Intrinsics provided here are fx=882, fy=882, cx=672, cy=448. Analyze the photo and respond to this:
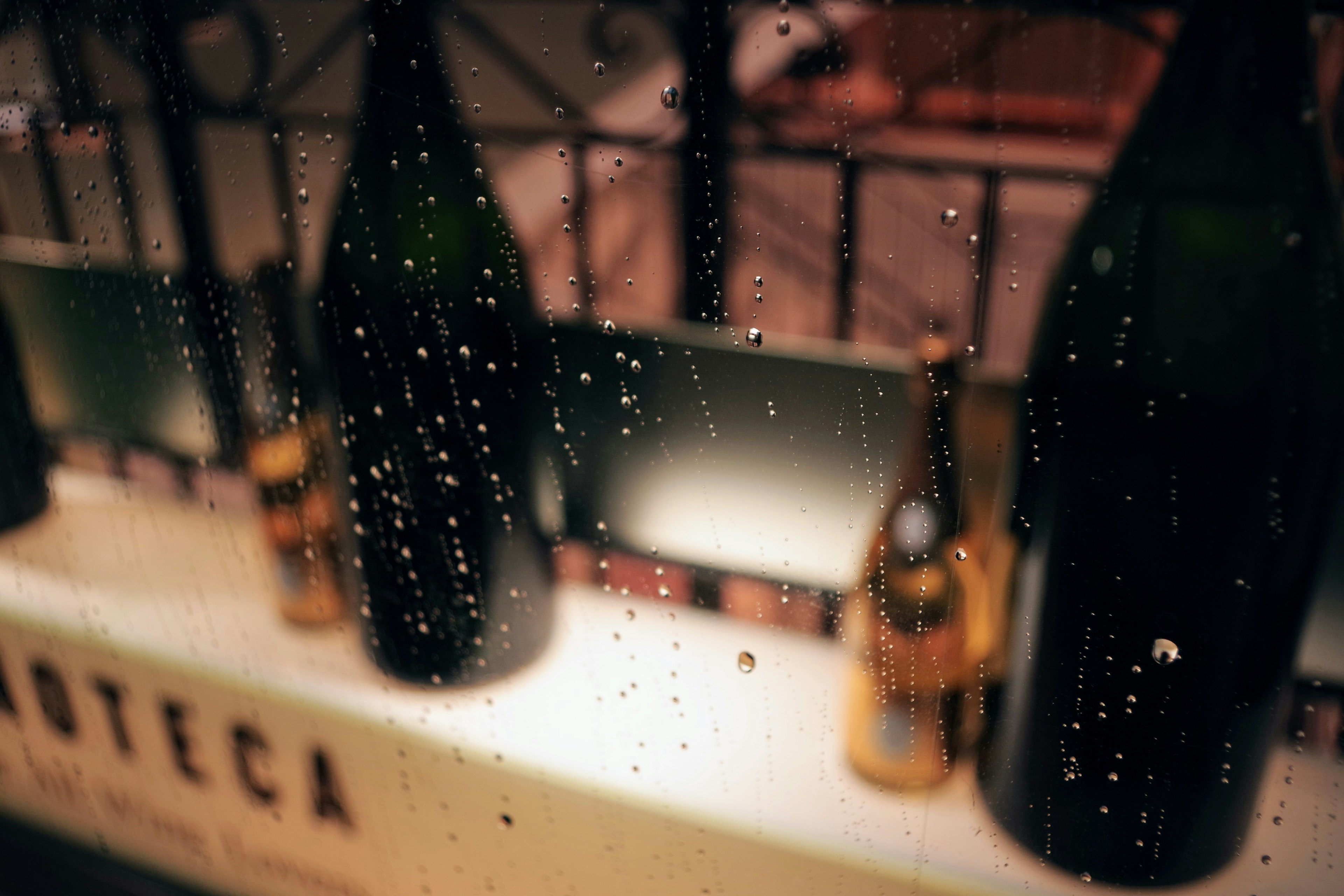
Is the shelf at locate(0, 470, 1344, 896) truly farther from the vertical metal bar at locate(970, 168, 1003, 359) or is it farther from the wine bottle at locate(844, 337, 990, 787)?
the vertical metal bar at locate(970, 168, 1003, 359)

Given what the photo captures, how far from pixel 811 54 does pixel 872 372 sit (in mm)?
113

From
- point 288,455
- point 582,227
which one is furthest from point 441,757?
point 582,227

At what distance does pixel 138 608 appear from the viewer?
0.55 meters

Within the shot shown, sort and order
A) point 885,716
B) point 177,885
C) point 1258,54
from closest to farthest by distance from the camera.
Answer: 1. point 1258,54
2. point 885,716
3. point 177,885

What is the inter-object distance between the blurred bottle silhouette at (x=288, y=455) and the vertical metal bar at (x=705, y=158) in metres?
0.23

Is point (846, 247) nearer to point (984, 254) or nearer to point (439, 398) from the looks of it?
point (984, 254)

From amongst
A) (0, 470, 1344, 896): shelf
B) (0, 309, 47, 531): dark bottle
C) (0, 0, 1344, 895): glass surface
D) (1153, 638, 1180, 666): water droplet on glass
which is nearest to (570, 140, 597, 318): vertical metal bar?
(0, 0, 1344, 895): glass surface

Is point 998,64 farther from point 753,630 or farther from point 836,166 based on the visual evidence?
point 753,630

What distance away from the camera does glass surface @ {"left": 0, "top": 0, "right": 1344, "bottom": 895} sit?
0.30 metres

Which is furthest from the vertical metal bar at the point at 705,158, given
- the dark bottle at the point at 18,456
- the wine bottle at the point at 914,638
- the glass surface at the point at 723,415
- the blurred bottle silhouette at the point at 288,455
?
the dark bottle at the point at 18,456

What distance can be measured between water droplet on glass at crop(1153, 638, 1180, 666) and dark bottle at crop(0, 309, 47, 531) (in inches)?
26.2

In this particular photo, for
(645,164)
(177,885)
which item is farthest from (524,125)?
(177,885)

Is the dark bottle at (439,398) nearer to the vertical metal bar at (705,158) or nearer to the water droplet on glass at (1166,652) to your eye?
the vertical metal bar at (705,158)

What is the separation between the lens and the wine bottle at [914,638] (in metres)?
0.37
